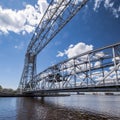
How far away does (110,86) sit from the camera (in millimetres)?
21125

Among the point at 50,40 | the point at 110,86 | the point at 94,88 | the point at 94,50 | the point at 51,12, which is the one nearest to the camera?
the point at 110,86

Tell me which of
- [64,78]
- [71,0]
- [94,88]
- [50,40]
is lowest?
[94,88]

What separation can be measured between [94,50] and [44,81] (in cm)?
2322

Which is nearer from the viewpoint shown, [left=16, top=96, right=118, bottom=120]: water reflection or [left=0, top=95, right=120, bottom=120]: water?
[left=16, top=96, right=118, bottom=120]: water reflection

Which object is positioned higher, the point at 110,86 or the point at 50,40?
the point at 50,40

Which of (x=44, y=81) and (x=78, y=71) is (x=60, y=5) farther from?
(x=44, y=81)

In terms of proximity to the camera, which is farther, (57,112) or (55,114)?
(57,112)

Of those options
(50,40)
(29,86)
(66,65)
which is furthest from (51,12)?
(29,86)

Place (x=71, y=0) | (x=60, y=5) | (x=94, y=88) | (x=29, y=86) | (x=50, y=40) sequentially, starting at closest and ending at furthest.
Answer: (x=94, y=88) < (x=71, y=0) < (x=60, y=5) < (x=50, y=40) < (x=29, y=86)

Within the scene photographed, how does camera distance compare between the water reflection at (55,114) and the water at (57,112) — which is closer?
the water reflection at (55,114)

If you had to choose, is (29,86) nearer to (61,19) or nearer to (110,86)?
(61,19)

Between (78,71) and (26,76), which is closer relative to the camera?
(78,71)

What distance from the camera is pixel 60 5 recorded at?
1375 inches

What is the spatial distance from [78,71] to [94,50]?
627cm
